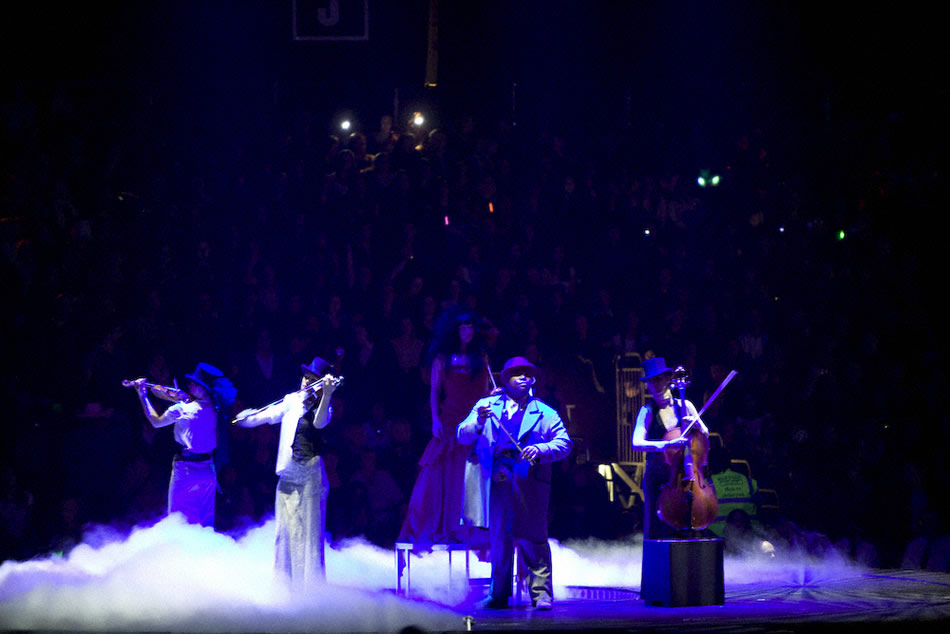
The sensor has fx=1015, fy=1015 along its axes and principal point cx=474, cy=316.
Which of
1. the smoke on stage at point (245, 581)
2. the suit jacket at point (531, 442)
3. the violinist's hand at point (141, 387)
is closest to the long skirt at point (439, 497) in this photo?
the smoke on stage at point (245, 581)

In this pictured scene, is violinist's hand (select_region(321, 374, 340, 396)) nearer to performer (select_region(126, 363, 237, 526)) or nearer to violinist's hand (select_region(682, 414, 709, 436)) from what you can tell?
performer (select_region(126, 363, 237, 526))

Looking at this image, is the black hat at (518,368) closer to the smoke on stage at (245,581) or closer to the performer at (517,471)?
the performer at (517,471)

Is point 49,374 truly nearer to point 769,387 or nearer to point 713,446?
point 713,446

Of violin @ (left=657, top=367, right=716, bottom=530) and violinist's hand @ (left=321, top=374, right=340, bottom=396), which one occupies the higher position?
violinist's hand @ (left=321, top=374, right=340, bottom=396)

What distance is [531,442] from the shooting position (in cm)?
685

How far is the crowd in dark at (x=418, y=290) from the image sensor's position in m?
9.50

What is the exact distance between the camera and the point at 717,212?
458 inches

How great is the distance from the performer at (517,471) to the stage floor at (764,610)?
0.77 feet

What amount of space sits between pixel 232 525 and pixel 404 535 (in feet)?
6.44

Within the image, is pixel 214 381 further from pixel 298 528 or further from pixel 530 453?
pixel 530 453

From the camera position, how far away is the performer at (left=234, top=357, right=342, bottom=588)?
23.0 feet

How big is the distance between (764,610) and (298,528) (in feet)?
10.3

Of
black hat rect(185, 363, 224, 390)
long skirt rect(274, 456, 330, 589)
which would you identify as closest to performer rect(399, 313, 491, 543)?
long skirt rect(274, 456, 330, 589)

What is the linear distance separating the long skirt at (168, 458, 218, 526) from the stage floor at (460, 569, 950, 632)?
269cm
